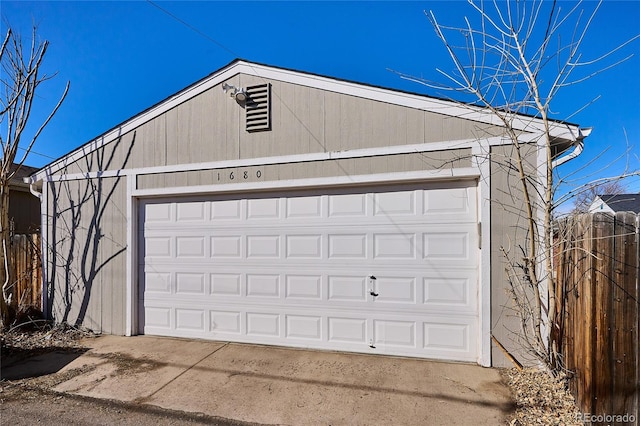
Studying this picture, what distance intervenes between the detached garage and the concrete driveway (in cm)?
45

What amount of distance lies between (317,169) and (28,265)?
6.10 metres

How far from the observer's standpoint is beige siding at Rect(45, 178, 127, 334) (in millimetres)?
5633

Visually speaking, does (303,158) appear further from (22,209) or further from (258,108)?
(22,209)

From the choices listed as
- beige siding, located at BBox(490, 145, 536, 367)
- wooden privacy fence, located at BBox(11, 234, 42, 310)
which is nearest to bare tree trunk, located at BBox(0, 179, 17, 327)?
wooden privacy fence, located at BBox(11, 234, 42, 310)

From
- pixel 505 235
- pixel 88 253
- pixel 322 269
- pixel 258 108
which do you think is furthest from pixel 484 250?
pixel 88 253

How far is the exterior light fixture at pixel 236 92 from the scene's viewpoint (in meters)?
5.06

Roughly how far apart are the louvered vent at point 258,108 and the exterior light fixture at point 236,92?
0.22ft

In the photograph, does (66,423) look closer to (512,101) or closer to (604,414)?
→ (604,414)

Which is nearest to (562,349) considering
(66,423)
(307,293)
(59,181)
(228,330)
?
(307,293)

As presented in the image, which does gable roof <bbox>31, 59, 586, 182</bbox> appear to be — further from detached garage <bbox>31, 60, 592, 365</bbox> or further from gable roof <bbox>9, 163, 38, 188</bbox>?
gable roof <bbox>9, 163, 38, 188</bbox>

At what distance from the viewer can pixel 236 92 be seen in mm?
5113

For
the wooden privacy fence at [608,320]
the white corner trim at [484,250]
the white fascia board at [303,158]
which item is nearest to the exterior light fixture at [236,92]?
the white fascia board at [303,158]

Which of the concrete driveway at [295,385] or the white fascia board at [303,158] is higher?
the white fascia board at [303,158]

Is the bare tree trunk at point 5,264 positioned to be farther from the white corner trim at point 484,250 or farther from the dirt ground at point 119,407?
the white corner trim at point 484,250
